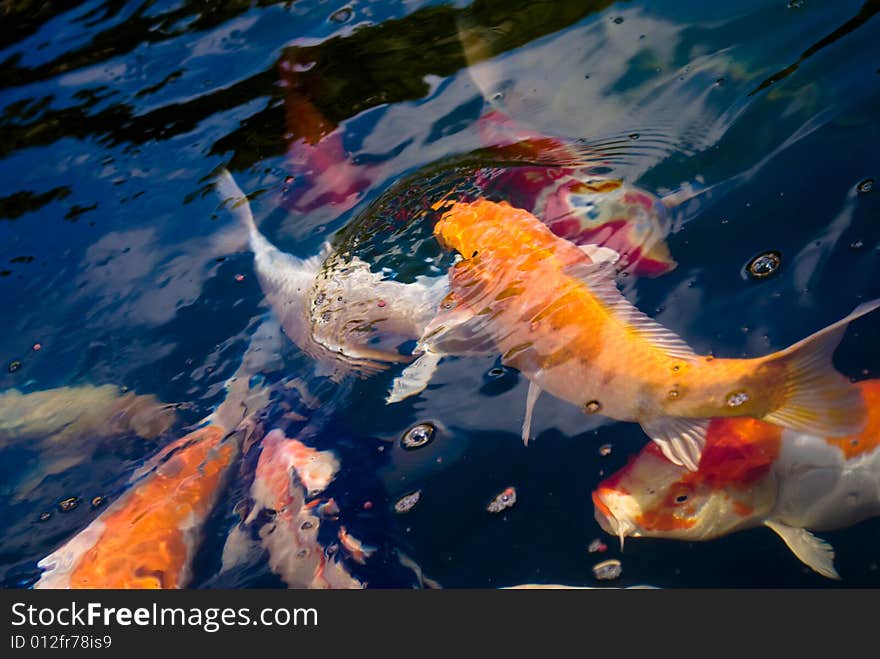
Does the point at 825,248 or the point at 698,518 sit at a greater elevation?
the point at 825,248

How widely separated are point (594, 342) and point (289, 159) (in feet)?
7.46

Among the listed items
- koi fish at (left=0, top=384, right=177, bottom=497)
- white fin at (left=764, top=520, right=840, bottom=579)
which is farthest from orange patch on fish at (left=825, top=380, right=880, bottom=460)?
koi fish at (left=0, top=384, right=177, bottom=497)

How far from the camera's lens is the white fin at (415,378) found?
9.57 ft

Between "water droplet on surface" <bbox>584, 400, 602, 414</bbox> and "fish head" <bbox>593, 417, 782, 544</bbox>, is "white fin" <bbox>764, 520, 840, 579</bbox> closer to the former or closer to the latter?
"fish head" <bbox>593, 417, 782, 544</bbox>

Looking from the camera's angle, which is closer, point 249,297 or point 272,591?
point 272,591

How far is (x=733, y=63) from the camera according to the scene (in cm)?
357

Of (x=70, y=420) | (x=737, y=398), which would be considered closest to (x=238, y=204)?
(x=70, y=420)

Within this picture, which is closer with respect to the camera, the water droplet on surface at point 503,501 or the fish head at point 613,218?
the water droplet on surface at point 503,501

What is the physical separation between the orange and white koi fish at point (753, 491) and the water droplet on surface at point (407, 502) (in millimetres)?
732

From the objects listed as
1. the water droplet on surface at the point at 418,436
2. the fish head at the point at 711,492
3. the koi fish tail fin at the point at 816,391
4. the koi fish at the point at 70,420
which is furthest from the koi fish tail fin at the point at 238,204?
the koi fish tail fin at the point at 816,391

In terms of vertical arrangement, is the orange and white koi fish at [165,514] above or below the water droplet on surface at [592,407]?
below

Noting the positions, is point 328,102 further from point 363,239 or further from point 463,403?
point 463,403

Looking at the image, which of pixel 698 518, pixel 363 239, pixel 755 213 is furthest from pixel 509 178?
pixel 698 518

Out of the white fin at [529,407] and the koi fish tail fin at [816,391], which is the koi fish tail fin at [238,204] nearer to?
the white fin at [529,407]
